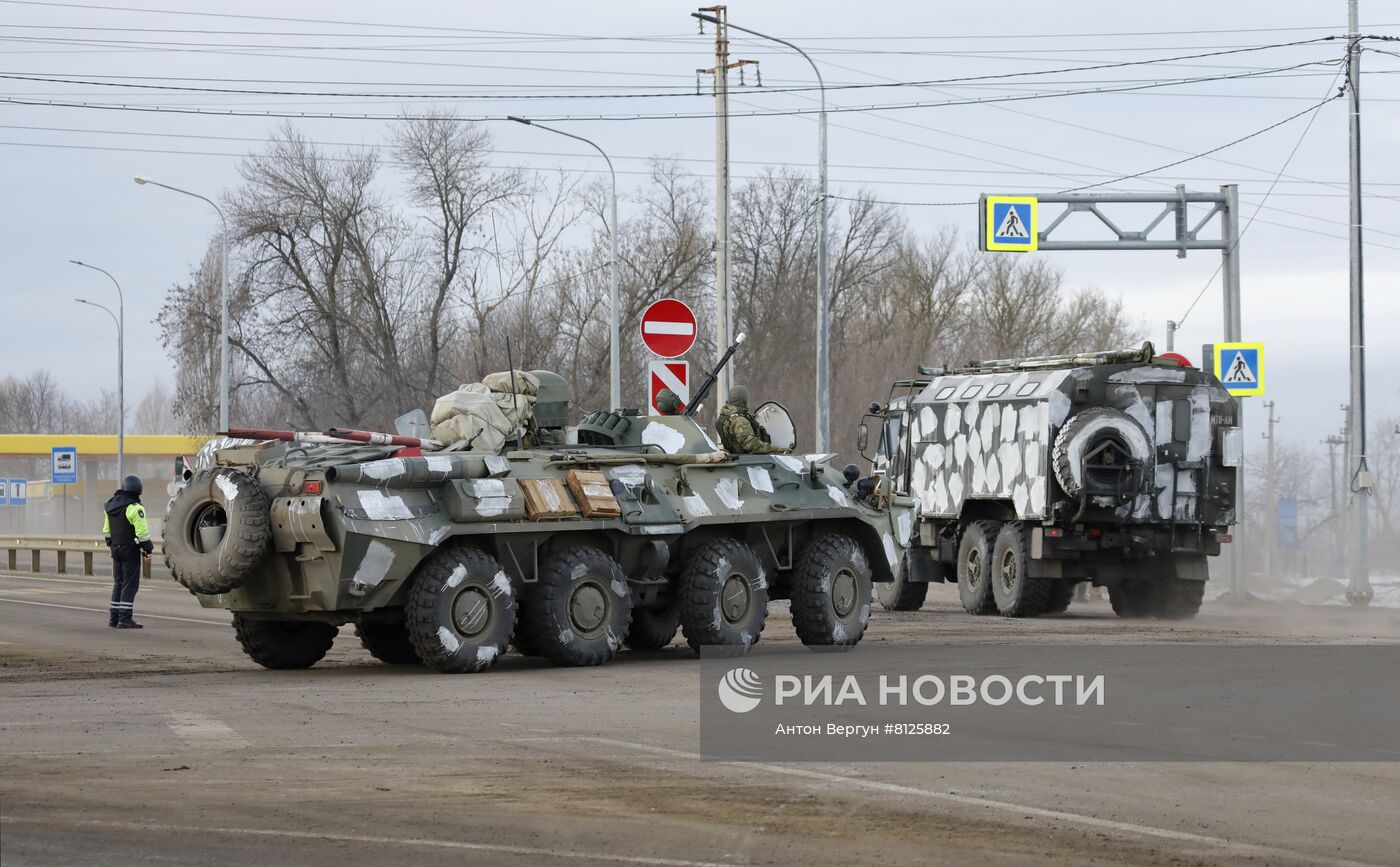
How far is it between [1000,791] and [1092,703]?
147 inches

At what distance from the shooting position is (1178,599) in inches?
915

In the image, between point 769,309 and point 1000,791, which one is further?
point 769,309

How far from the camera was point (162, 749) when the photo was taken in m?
9.84

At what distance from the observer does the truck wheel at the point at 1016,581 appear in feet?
74.1

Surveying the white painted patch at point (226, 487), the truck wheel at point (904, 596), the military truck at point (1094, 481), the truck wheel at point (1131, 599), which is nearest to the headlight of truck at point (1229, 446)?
the military truck at point (1094, 481)

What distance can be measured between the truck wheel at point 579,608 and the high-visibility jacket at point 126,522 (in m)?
9.08

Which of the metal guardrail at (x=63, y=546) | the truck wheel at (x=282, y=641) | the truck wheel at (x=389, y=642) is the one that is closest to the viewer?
the truck wheel at (x=282, y=641)

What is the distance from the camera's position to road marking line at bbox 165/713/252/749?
33.0 ft

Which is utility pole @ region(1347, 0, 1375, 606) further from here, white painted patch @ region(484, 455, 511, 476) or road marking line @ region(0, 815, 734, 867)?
road marking line @ region(0, 815, 734, 867)

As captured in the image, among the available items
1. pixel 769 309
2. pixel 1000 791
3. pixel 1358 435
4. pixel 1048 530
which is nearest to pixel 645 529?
pixel 1000 791

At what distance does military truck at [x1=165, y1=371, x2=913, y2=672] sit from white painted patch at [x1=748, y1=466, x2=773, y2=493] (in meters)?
0.02

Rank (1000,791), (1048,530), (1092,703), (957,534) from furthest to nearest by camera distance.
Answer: (957,534), (1048,530), (1092,703), (1000,791)

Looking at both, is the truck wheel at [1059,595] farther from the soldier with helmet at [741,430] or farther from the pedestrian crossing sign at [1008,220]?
the soldier with helmet at [741,430]

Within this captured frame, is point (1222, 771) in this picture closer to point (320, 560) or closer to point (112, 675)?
point (320, 560)
